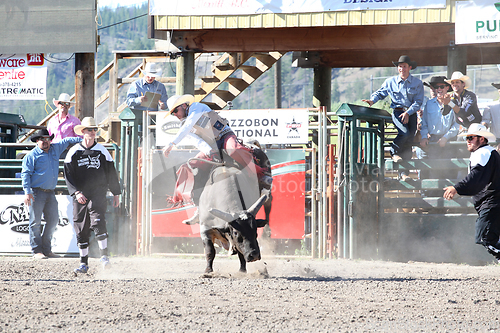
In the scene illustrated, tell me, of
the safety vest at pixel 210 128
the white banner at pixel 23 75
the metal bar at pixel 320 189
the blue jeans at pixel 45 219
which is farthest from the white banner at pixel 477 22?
the white banner at pixel 23 75

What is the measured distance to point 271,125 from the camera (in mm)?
10859

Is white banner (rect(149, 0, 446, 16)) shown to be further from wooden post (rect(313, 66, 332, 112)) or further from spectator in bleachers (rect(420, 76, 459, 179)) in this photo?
wooden post (rect(313, 66, 332, 112))

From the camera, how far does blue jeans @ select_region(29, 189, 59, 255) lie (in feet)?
36.5

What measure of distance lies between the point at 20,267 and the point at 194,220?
119 inches

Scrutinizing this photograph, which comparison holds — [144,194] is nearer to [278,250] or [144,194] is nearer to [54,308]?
[278,250]

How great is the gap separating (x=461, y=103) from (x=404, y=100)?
1029mm

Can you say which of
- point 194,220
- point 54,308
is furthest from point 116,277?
point 54,308

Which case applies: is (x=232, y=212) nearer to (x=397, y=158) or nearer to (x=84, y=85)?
(x=397, y=158)

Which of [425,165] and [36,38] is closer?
[425,165]

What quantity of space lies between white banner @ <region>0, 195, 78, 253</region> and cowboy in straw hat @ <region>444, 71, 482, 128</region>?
23.8 ft

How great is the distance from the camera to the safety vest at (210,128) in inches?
333

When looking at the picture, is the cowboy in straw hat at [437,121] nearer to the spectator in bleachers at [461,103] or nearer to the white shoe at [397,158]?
the spectator in bleachers at [461,103]

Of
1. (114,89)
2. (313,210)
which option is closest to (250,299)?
(313,210)

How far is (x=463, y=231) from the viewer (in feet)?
35.6
